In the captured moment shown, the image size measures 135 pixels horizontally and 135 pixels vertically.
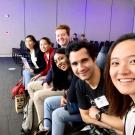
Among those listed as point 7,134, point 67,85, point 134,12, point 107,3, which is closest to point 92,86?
point 67,85

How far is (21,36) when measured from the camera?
9.09 m

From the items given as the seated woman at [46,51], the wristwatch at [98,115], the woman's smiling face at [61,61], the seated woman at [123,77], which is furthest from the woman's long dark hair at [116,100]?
the seated woman at [46,51]

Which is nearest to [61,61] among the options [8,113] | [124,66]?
[8,113]

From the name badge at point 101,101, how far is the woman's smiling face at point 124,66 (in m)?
0.63

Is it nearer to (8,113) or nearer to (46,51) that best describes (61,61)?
(46,51)

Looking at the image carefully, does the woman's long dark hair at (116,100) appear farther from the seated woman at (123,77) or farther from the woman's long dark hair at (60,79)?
the woman's long dark hair at (60,79)

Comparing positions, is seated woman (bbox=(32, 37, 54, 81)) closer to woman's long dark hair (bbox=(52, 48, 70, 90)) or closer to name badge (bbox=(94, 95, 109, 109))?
woman's long dark hair (bbox=(52, 48, 70, 90))

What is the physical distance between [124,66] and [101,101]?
0.75 meters

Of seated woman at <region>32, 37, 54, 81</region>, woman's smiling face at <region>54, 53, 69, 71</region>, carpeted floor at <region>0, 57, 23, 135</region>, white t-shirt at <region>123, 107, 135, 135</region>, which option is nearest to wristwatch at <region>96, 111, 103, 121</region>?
white t-shirt at <region>123, 107, 135, 135</region>

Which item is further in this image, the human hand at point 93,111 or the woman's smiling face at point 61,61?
the woman's smiling face at point 61,61

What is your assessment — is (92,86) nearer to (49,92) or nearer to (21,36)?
(49,92)

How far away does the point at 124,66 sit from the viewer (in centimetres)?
97

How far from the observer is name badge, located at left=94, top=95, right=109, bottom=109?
1.65m

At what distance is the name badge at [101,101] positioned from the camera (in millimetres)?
1648
